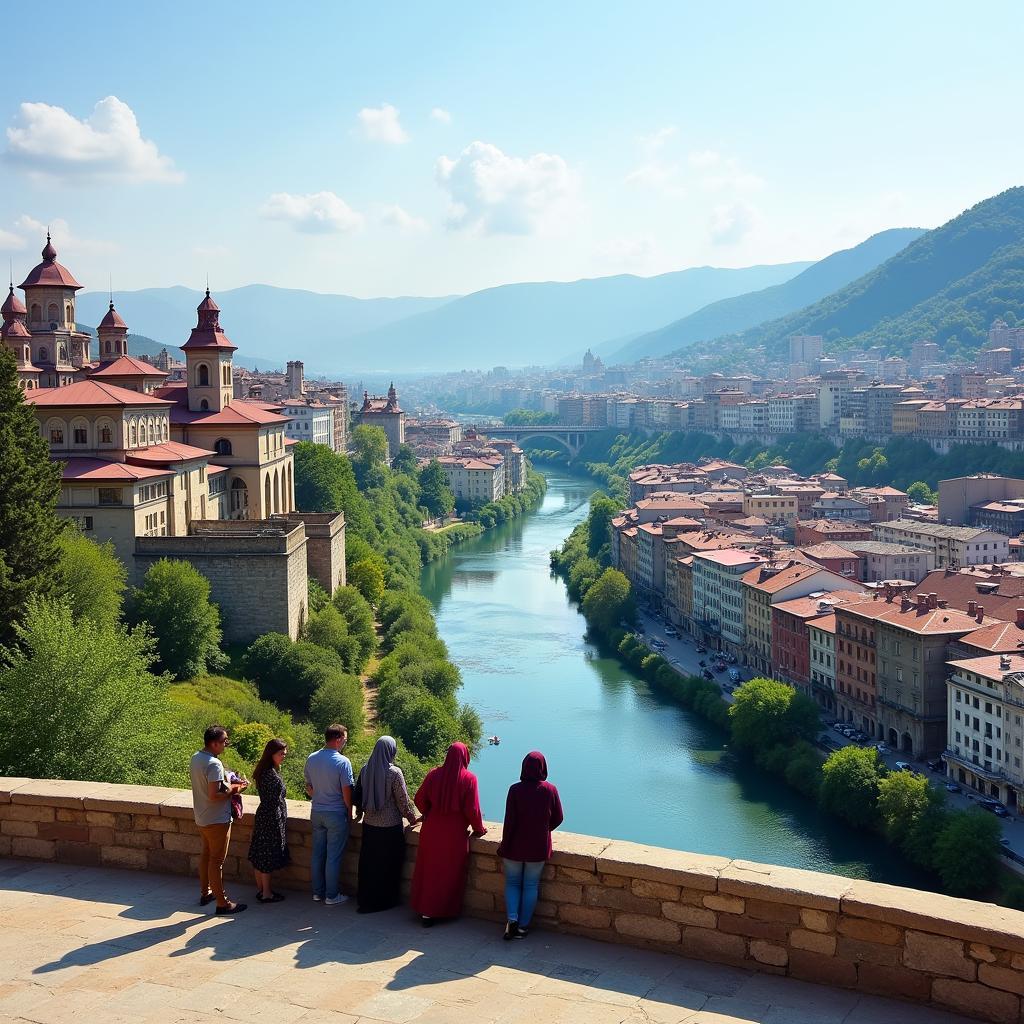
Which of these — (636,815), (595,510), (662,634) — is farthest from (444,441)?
(636,815)

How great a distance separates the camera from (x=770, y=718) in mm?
23203

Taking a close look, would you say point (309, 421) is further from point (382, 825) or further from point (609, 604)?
point (382, 825)

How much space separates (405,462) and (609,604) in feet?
97.3

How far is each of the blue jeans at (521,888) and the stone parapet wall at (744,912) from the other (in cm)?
8

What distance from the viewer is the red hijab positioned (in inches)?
188

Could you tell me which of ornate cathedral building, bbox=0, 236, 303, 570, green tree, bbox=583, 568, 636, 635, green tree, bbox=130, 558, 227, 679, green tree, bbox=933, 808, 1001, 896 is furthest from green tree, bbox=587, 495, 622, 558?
green tree, bbox=933, 808, 1001, 896

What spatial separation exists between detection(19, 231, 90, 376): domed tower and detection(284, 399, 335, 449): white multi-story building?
23.5m

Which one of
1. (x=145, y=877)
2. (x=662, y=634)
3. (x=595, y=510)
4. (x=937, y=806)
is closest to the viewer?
(x=145, y=877)

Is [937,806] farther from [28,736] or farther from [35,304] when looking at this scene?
[35,304]

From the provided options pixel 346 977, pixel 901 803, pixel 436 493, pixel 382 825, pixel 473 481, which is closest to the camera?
pixel 346 977

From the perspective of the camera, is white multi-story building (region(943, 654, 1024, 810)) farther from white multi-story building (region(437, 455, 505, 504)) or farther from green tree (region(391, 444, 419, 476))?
white multi-story building (region(437, 455, 505, 504))

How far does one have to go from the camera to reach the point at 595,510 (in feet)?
163

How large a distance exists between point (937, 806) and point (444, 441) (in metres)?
69.9

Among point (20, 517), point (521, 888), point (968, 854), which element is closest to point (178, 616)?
point (20, 517)
